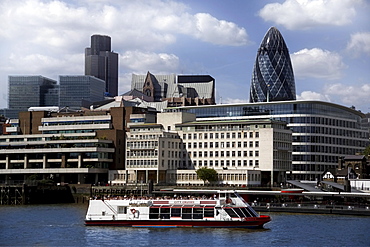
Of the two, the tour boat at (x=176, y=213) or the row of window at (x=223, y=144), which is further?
the row of window at (x=223, y=144)

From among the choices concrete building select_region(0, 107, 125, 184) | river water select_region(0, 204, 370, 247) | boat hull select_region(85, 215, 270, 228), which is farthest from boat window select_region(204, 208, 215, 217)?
concrete building select_region(0, 107, 125, 184)

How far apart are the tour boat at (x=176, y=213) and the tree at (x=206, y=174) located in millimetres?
67658

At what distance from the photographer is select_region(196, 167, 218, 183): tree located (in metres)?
170

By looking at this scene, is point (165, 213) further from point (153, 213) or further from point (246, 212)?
point (246, 212)

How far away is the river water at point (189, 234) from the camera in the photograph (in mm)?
80938

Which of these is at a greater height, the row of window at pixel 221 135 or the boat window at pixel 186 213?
the row of window at pixel 221 135

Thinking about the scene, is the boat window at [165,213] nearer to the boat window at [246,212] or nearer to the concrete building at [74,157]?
the boat window at [246,212]

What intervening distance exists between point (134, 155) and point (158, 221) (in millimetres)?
86818

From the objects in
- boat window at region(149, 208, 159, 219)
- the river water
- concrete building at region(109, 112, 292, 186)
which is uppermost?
concrete building at region(109, 112, 292, 186)

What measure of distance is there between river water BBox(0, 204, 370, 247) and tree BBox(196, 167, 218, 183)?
61.5 metres

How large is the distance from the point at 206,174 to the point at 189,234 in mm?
81089

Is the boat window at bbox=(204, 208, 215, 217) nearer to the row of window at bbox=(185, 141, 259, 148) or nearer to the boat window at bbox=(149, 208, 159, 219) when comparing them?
the boat window at bbox=(149, 208, 159, 219)

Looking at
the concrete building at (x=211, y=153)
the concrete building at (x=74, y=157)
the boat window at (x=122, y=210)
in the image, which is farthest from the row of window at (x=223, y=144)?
the boat window at (x=122, y=210)

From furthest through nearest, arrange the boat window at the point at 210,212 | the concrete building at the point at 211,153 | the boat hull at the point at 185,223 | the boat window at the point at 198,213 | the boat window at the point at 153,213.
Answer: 1. the concrete building at the point at 211,153
2. the boat window at the point at 153,213
3. the boat window at the point at 198,213
4. the boat window at the point at 210,212
5. the boat hull at the point at 185,223
